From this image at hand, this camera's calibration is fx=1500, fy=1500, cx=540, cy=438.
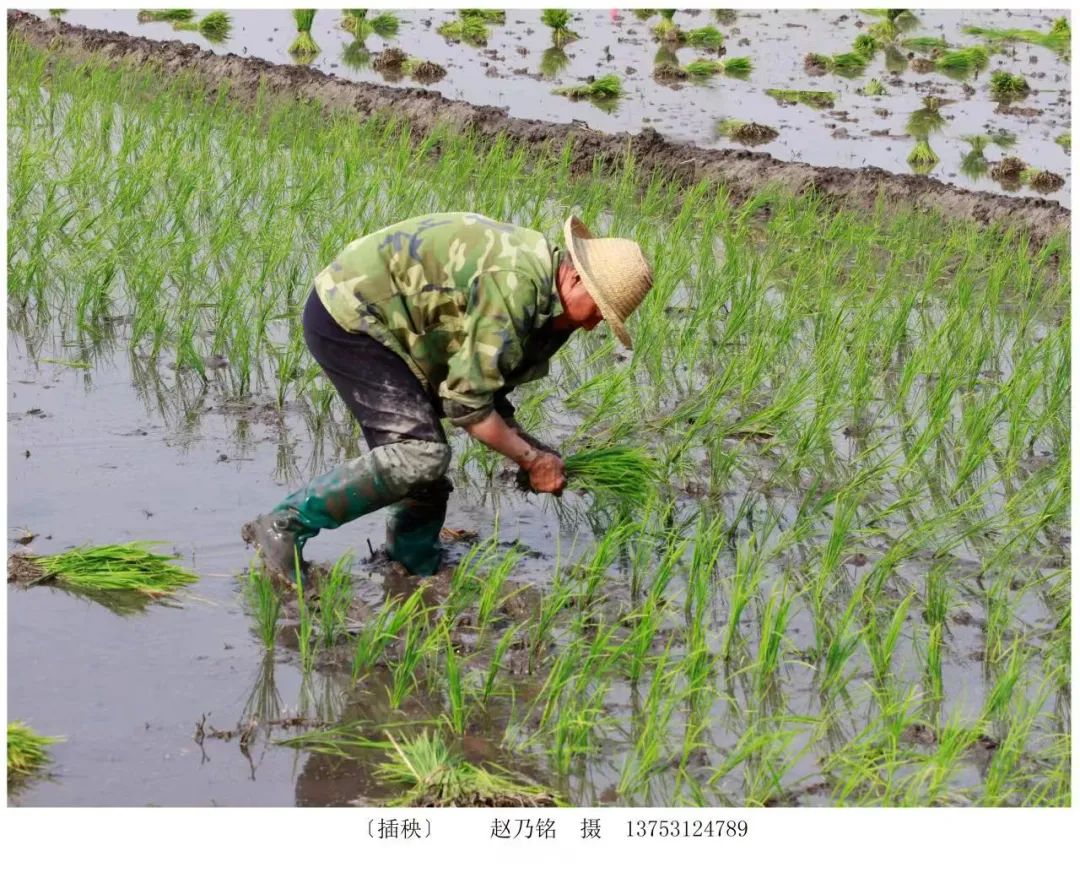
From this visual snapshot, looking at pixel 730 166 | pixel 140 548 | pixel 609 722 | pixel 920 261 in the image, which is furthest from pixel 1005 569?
pixel 730 166

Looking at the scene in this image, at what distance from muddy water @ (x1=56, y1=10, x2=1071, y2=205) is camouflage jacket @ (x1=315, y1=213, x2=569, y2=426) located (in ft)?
17.5

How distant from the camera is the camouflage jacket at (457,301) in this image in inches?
129

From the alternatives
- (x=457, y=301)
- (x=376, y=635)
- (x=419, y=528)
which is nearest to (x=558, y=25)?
(x=419, y=528)

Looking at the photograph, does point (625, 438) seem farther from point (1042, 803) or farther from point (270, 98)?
point (270, 98)

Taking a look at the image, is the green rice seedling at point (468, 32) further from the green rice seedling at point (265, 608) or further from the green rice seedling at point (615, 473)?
the green rice seedling at point (265, 608)

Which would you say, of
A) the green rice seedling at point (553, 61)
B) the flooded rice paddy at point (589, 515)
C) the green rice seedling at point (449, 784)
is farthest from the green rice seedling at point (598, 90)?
the green rice seedling at point (449, 784)

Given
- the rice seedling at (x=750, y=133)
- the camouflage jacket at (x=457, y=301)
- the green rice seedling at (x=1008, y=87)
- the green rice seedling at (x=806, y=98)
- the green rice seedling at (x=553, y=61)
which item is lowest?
the green rice seedling at (x=553, y=61)

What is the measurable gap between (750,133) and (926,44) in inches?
138

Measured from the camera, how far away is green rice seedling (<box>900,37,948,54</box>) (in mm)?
11859

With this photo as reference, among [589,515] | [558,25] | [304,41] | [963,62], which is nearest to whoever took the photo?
[589,515]

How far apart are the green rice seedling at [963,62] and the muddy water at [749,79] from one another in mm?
95

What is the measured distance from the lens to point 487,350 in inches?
128

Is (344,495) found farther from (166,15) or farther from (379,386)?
(166,15)

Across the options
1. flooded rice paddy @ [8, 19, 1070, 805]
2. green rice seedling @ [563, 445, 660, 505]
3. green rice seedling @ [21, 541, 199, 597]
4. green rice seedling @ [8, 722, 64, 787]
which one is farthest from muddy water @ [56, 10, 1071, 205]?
green rice seedling @ [8, 722, 64, 787]
